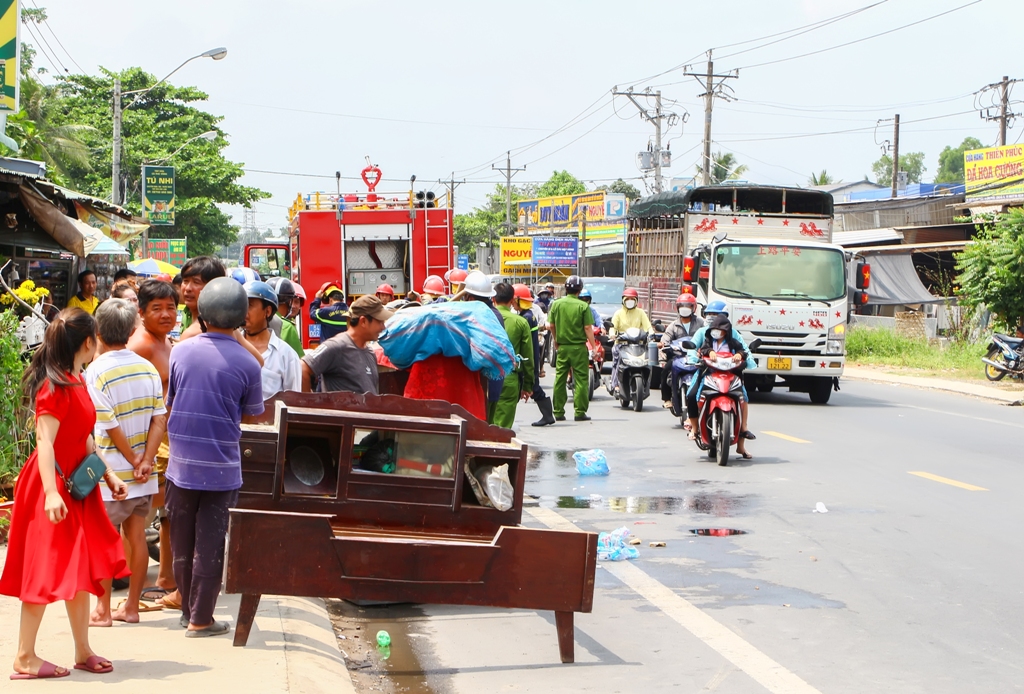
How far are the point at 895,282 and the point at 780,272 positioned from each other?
17.2 meters

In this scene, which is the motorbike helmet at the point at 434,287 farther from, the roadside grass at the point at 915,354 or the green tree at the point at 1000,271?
the green tree at the point at 1000,271

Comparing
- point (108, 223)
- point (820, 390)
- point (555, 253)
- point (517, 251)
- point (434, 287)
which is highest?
point (517, 251)

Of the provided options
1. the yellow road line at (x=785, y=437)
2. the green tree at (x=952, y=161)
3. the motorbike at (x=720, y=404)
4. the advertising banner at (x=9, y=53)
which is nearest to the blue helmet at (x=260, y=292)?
the motorbike at (x=720, y=404)

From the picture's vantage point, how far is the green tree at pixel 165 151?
5019 cm

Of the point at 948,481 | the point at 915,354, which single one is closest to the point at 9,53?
the point at 948,481

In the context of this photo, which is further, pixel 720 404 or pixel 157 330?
pixel 720 404

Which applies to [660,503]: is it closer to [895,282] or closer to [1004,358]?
[1004,358]

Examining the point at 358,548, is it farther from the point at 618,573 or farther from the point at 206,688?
the point at 618,573

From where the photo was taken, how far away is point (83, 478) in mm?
4652

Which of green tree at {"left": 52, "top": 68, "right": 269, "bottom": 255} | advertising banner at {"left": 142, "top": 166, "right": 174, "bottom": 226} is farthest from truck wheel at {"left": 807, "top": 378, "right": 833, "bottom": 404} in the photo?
green tree at {"left": 52, "top": 68, "right": 269, "bottom": 255}

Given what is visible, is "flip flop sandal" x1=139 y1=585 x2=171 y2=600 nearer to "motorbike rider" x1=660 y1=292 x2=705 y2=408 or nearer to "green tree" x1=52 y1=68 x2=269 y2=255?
"motorbike rider" x1=660 y1=292 x2=705 y2=408

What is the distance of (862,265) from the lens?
18625 millimetres

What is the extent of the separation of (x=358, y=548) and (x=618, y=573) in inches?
103

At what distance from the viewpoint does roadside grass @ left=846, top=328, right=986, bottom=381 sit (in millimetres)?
24922
